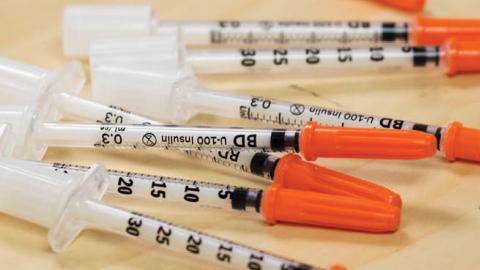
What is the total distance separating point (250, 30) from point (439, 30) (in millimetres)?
307

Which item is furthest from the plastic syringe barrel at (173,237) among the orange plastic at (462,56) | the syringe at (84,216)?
the orange plastic at (462,56)

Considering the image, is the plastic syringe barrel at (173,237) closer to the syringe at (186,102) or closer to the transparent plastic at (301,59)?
the syringe at (186,102)

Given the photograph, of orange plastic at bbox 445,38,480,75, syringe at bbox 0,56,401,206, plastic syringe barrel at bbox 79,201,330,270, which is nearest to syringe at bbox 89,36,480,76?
orange plastic at bbox 445,38,480,75

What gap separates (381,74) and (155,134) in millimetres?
408

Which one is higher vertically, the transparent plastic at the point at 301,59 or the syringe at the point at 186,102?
the transparent plastic at the point at 301,59

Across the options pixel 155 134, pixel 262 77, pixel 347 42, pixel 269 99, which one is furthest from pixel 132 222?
pixel 347 42

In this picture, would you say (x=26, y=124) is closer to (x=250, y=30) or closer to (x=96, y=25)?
(x=96, y=25)

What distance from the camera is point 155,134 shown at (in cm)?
123

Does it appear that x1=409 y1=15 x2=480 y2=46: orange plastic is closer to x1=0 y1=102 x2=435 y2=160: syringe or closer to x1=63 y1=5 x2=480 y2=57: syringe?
x1=63 y1=5 x2=480 y2=57: syringe

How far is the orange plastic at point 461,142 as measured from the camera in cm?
122

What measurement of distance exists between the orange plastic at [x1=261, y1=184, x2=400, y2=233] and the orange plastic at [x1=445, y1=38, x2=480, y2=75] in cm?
38

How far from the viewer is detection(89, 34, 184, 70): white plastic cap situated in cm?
138

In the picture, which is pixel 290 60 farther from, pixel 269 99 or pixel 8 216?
pixel 8 216

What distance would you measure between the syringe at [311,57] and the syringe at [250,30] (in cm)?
5
